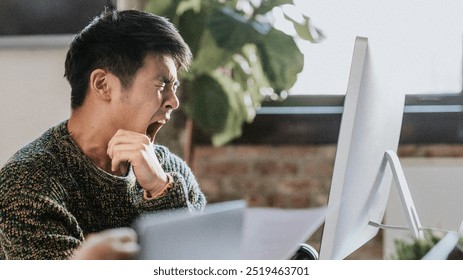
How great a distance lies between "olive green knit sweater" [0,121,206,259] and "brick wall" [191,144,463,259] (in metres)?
0.79

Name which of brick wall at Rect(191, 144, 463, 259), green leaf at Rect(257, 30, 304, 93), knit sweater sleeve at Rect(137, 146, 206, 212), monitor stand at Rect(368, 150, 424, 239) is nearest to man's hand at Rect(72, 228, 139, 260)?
knit sweater sleeve at Rect(137, 146, 206, 212)

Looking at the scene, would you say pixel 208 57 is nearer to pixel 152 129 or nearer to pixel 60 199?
pixel 152 129

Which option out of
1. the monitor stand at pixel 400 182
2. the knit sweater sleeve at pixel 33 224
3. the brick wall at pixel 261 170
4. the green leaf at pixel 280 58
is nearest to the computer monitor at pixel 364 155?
the monitor stand at pixel 400 182

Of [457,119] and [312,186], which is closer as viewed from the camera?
[457,119]

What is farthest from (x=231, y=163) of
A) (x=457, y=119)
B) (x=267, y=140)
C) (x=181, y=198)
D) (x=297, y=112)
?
(x=181, y=198)

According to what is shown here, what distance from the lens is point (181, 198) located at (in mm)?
1268

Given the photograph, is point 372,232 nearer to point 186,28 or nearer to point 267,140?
point 186,28

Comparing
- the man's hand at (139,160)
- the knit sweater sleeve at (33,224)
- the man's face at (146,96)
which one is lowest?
the knit sweater sleeve at (33,224)

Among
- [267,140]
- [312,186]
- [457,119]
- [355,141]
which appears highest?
[355,141]

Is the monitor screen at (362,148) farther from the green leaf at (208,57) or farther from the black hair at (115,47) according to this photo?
the green leaf at (208,57)

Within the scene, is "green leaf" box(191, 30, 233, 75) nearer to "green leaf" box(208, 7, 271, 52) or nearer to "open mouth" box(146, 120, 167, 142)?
"green leaf" box(208, 7, 271, 52)

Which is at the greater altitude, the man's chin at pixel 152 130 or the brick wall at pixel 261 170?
the man's chin at pixel 152 130

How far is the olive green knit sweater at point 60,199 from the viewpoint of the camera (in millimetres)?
1106

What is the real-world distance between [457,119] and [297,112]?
49cm
